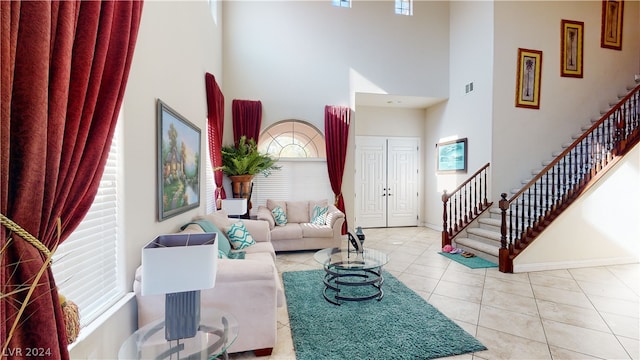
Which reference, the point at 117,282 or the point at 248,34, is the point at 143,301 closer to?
the point at 117,282

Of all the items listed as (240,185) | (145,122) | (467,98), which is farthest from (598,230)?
(145,122)

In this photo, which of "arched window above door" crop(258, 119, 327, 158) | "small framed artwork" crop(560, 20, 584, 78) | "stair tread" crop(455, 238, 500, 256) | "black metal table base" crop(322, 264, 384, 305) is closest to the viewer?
"black metal table base" crop(322, 264, 384, 305)

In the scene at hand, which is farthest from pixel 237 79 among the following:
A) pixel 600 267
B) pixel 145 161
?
pixel 600 267

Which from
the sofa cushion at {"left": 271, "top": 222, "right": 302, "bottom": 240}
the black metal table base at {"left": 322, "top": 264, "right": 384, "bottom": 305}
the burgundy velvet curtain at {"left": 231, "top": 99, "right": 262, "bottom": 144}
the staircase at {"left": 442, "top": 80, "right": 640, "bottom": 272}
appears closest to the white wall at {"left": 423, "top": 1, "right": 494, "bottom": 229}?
the staircase at {"left": 442, "top": 80, "right": 640, "bottom": 272}

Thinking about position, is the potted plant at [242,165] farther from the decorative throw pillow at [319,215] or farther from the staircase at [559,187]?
the staircase at [559,187]

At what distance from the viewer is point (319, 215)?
193 inches

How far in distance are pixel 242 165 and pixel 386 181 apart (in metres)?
3.60

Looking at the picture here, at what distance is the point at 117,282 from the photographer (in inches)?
69.8

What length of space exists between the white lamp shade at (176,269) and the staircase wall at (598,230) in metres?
3.96

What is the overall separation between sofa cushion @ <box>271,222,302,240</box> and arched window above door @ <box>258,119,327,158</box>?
167cm

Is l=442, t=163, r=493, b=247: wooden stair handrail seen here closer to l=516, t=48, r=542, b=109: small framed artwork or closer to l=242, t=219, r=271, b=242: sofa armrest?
l=516, t=48, r=542, b=109: small framed artwork

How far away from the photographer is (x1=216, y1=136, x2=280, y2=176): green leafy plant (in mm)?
4766

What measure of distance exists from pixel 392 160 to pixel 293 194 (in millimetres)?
2696

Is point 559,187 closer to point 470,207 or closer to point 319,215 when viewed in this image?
point 470,207
